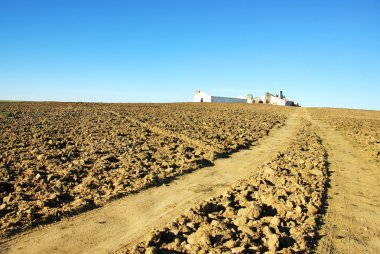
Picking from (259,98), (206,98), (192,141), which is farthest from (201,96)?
(192,141)

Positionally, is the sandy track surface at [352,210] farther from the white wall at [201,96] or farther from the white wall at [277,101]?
the white wall at [201,96]

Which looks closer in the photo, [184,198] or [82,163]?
[184,198]

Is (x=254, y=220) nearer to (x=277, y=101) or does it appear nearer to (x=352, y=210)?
(x=352, y=210)

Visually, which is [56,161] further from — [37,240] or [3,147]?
[37,240]

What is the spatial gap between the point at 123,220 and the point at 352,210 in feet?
14.2

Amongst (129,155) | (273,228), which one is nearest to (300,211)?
(273,228)

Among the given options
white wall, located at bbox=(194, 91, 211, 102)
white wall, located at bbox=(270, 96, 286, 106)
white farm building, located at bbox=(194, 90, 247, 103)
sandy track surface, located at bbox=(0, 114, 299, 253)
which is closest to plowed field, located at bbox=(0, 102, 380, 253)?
sandy track surface, located at bbox=(0, 114, 299, 253)

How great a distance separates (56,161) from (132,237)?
556 centimetres

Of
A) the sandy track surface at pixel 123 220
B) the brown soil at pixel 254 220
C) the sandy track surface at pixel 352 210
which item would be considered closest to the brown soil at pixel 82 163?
the sandy track surface at pixel 123 220

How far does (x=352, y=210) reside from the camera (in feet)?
22.2

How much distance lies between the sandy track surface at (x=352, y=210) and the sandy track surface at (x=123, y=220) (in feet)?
8.26

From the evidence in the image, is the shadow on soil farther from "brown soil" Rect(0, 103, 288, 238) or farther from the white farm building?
the white farm building

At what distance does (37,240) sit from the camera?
5660 mm

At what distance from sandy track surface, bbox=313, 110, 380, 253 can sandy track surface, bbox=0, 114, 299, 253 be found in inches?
99.2
